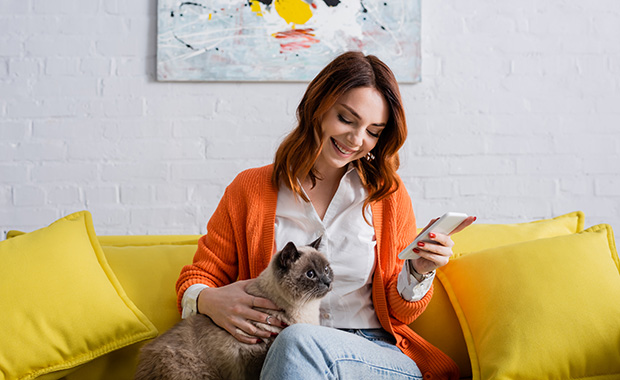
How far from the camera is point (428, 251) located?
4.49 feet

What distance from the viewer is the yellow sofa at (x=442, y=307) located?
1.44 metres

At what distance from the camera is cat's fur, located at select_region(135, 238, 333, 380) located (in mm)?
1335

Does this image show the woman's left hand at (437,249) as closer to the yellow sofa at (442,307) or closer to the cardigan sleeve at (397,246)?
the cardigan sleeve at (397,246)

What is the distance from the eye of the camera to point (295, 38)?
2.28m

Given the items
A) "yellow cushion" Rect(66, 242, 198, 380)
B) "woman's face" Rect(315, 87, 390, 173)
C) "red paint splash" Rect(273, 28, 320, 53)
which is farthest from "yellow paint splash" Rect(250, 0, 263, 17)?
"yellow cushion" Rect(66, 242, 198, 380)

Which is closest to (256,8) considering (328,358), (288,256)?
(288,256)

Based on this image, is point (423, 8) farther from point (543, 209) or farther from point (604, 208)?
point (604, 208)

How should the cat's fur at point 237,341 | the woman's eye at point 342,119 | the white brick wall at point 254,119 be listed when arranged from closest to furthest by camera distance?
the cat's fur at point 237,341 < the woman's eye at point 342,119 < the white brick wall at point 254,119

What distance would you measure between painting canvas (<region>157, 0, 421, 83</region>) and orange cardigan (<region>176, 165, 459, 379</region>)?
73 cm

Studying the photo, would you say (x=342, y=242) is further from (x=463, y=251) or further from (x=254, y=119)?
(x=254, y=119)

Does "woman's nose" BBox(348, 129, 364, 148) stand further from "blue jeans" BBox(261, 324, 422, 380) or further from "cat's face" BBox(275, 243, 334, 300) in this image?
"blue jeans" BBox(261, 324, 422, 380)

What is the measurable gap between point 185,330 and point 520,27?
1.93 meters

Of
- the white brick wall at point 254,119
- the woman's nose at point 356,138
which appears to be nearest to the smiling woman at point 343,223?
the woman's nose at point 356,138

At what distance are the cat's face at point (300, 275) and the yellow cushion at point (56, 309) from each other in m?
0.53
